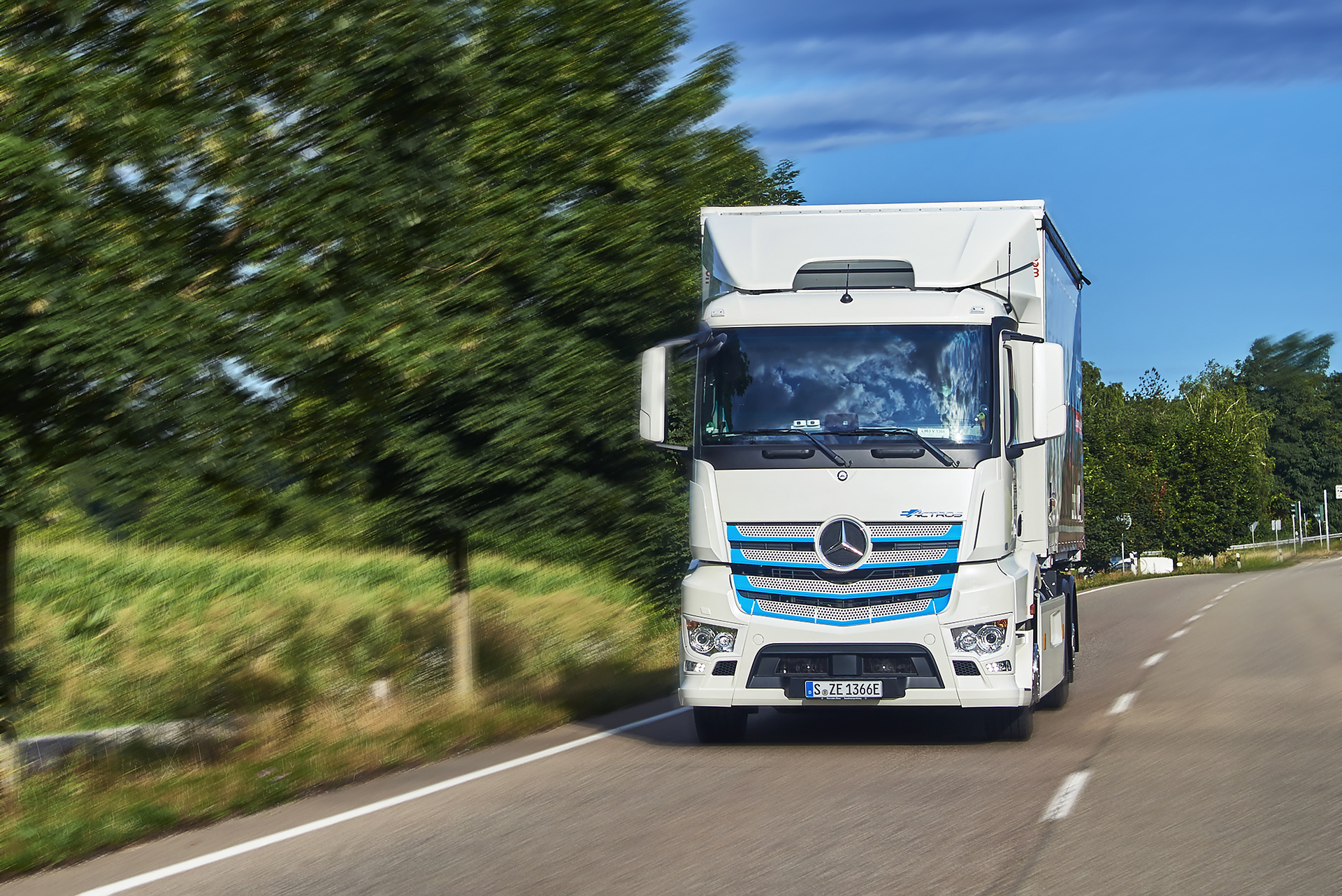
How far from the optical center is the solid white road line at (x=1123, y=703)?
13922 mm

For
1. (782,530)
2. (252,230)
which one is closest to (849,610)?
(782,530)

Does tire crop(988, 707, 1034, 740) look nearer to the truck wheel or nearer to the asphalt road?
the asphalt road

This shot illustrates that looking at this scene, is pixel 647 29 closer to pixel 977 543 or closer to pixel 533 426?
pixel 533 426

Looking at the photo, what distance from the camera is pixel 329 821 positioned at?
28.8 feet

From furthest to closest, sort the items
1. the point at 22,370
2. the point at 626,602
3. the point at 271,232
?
the point at 626,602 < the point at 271,232 < the point at 22,370

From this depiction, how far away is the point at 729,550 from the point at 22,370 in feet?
16.0

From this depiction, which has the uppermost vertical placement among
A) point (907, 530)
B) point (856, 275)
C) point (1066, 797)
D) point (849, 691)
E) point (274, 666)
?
point (856, 275)

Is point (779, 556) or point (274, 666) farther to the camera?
point (274, 666)

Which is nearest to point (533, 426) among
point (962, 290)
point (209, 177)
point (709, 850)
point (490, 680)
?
point (490, 680)

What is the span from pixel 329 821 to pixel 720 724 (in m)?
3.78

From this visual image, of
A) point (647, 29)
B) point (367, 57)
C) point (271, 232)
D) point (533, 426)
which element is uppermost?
point (647, 29)

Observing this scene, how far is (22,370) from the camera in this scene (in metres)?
8.81

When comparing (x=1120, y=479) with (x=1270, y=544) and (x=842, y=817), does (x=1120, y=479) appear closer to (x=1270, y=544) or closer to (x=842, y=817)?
(x=1270, y=544)

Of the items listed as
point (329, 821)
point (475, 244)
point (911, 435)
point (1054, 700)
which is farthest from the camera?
point (1054, 700)
